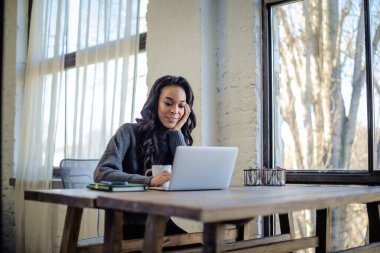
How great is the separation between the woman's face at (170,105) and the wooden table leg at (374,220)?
37.9 inches

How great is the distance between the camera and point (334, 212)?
8.55ft

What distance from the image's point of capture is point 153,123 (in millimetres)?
2189

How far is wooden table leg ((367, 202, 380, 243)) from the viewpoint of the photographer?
204cm

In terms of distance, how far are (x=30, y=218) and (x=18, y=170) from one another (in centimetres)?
43

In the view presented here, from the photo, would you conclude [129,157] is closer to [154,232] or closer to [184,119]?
[184,119]

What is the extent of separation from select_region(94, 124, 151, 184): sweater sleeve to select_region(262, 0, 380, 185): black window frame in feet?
3.26

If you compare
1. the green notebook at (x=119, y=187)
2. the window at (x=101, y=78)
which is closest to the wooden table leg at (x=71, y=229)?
the green notebook at (x=119, y=187)

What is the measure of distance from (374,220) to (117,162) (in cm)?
116

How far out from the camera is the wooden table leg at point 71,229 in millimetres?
1670

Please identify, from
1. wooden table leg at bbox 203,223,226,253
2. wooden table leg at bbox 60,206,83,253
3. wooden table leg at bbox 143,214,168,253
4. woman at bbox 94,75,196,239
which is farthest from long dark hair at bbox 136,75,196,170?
wooden table leg at bbox 203,223,226,253

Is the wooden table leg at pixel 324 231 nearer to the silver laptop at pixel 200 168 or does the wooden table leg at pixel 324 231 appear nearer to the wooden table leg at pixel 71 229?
the silver laptop at pixel 200 168

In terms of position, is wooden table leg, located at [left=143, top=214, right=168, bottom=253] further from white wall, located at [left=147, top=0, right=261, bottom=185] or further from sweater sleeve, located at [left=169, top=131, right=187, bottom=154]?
white wall, located at [left=147, top=0, right=261, bottom=185]

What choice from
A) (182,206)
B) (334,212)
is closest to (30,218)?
(334,212)

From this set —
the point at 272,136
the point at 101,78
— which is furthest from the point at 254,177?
the point at 101,78
